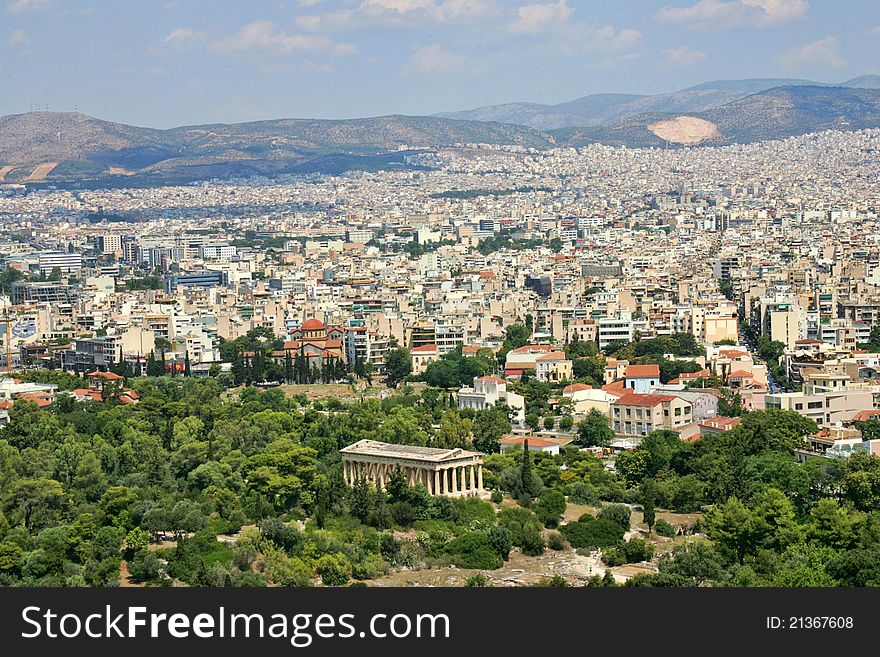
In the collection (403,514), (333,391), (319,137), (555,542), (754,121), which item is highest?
(754,121)

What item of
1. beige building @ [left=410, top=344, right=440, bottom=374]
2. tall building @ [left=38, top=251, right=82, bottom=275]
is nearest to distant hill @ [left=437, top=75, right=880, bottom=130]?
tall building @ [left=38, top=251, right=82, bottom=275]

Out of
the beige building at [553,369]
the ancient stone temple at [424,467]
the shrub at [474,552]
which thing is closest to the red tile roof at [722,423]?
the ancient stone temple at [424,467]

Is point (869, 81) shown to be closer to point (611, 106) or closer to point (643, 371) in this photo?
point (611, 106)

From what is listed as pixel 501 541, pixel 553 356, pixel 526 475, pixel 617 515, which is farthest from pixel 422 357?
pixel 501 541

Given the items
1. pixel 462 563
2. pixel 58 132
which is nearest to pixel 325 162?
pixel 58 132

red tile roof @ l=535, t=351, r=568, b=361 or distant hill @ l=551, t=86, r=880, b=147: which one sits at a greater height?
distant hill @ l=551, t=86, r=880, b=147

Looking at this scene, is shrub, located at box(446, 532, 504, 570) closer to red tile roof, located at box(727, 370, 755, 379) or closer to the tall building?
red tile roof, located at box(727, 370, 755, 379)

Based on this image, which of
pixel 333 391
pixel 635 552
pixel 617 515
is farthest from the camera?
pixel 333 391

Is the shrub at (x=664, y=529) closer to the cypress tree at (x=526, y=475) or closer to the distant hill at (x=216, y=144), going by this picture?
the cypress tree at (x=526, y=475)

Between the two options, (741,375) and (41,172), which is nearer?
(741,375)
